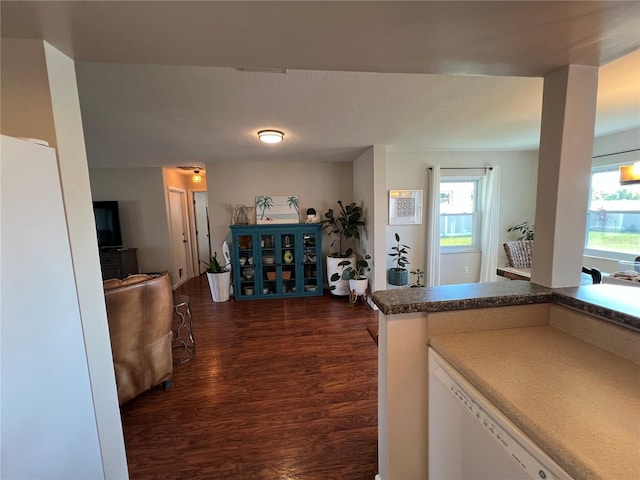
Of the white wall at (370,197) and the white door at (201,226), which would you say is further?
the white door at (201,226)

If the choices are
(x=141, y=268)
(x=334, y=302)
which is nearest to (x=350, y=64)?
(x=334, y=302)

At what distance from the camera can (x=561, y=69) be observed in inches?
46.9

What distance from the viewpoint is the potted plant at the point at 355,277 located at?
378 cm

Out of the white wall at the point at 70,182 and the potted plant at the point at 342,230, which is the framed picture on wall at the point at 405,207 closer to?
the potted plant at the point at 342,230

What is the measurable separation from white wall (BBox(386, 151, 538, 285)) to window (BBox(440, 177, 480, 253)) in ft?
0.60

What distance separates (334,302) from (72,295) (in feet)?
10.5

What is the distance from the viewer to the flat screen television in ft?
14.2

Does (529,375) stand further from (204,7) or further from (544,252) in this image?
(204,7)

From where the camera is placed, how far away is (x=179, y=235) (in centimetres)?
505

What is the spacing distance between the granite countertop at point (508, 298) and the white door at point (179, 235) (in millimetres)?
4634

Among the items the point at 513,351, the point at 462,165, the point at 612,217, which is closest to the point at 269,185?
the point at 462,165

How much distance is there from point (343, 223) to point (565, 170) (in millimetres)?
2913

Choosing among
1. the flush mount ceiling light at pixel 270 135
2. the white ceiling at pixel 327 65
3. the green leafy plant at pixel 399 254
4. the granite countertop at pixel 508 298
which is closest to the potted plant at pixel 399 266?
the green leafy plant at pixel 399 254

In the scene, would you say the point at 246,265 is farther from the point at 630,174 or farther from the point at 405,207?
the point at 630,174
